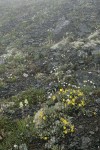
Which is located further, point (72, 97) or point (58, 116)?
point (72, 97)

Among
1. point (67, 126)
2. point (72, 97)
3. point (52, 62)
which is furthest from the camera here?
point (52, 62)

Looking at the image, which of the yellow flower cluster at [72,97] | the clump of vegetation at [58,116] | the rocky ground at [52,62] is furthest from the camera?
the yellow flower cluster at [72,97]

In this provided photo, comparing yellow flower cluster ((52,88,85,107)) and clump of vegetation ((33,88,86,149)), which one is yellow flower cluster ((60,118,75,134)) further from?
yellow flower cluster ((52,88,85,107))

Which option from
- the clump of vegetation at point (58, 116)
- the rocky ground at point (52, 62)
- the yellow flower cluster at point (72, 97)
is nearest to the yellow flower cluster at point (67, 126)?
the clump of vegetation at point (58, 116)

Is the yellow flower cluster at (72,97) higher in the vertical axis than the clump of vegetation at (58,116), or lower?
higher

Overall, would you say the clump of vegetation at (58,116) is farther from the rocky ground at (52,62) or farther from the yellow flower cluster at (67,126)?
the rocky ground at (52,62)

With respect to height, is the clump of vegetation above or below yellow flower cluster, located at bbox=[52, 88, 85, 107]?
below

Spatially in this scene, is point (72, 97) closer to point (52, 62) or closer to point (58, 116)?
point (58, 116)

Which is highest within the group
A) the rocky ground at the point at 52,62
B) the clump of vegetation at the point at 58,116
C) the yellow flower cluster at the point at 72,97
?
the yellow flower cluster at the point at 72,97

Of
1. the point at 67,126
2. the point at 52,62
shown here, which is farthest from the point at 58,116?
the point at 52,62

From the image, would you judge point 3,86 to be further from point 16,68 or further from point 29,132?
point 29,132

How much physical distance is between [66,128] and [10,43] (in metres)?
11.9

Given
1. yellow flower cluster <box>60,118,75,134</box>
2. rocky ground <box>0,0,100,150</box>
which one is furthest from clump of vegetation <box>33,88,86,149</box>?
rocky ground <box>0,0,100,150</box>

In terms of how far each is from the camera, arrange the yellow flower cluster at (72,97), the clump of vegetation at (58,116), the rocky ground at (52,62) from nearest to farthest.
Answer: the clump of vegetation at (58,116) → the rocky ground at (52,62) → the yellow flower cluster at (72,97)
